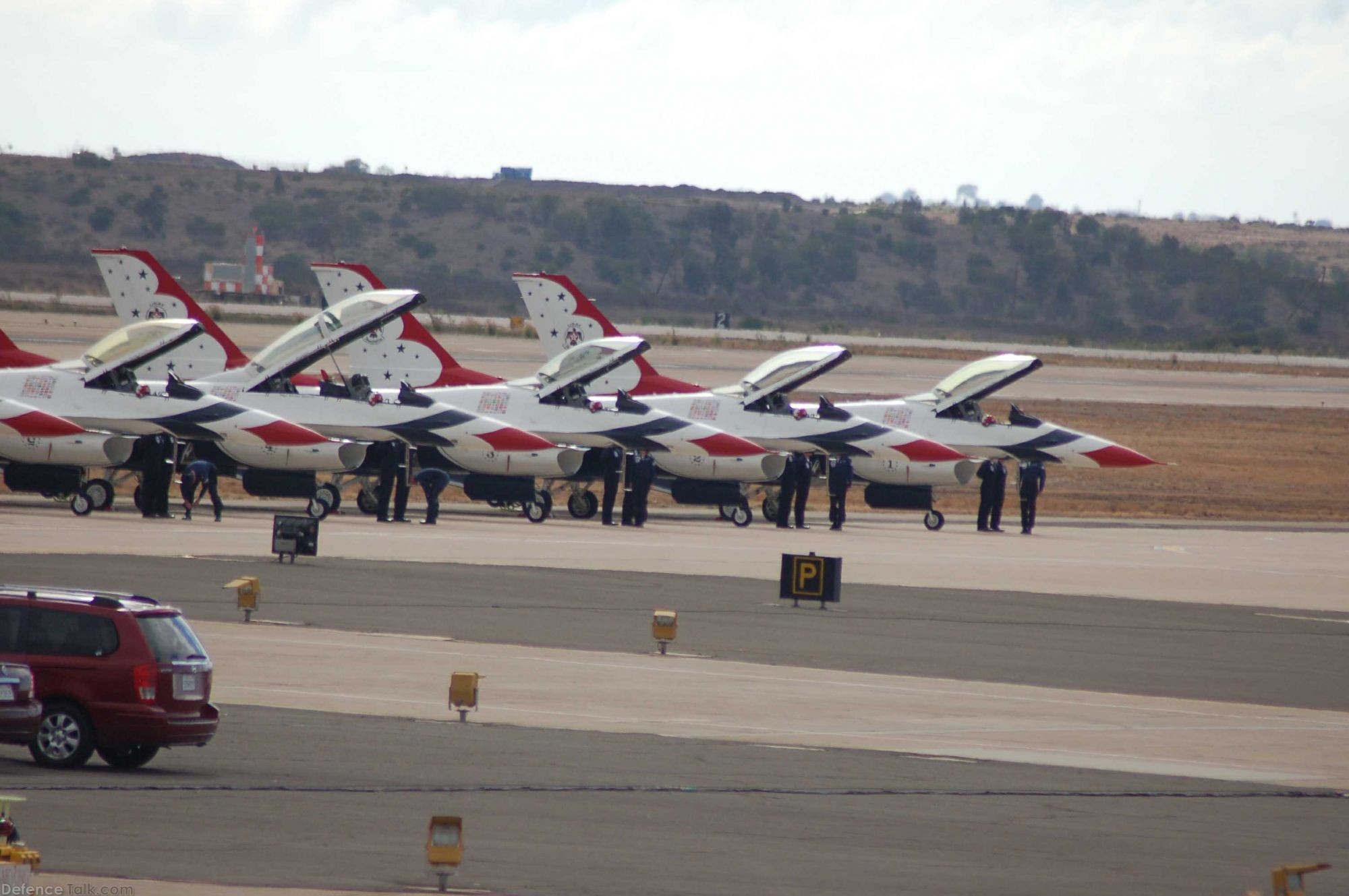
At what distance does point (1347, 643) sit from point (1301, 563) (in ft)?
43.4

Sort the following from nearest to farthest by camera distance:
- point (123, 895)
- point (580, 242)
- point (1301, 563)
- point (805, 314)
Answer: point (123, 895), point (1301, 563), point (805, 314), point (580, 242)

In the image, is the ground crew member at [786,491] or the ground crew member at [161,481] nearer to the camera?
the ground crew member at [161,481]

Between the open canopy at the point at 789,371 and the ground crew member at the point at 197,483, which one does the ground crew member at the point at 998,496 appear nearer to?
the open canopy at the point at 789,371

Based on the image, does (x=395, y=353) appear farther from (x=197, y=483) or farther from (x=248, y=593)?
(x=248, y=593)

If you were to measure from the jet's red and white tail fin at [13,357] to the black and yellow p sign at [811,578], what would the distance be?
1826 cm

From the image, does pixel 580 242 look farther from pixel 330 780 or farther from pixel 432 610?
pixel 330 780

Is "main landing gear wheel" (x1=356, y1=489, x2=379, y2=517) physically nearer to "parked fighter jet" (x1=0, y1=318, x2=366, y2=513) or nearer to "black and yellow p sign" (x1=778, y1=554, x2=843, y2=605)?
"parked fighter jet" (x1=0, y1=318, x2=366, y2=513)

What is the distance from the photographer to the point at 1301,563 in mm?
39688

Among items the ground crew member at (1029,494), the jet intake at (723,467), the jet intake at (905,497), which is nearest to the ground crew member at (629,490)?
the jet intake at (723,467)

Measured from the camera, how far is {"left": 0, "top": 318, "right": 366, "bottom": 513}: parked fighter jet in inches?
1426

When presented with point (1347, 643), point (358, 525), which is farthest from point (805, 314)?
point (1347, 643)

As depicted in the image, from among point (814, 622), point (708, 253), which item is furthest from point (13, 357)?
point (708, 253)

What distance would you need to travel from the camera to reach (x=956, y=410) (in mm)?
46406

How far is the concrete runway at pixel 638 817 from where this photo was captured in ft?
35.8
